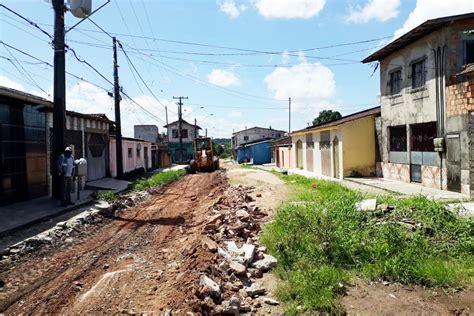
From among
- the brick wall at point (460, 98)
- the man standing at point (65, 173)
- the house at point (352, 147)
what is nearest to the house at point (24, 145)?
the man standing at point (65, 173)

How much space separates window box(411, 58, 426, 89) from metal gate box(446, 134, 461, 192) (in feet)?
10.4

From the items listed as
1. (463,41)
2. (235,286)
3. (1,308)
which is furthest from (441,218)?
(463,41)

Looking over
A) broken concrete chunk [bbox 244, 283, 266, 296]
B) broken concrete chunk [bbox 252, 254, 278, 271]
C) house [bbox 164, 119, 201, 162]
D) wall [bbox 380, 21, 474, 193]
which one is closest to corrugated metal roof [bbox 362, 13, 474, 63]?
wall [bbox 380, 21, 474, 193]

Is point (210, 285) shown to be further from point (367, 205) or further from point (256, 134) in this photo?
point (256, 134)

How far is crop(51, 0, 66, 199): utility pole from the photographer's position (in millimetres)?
12398

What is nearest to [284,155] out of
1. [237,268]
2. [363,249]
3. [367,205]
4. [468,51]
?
[468,51]

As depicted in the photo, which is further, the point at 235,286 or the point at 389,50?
the point at 389,50

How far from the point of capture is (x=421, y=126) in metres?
15.6

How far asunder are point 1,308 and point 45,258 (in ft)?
7.43

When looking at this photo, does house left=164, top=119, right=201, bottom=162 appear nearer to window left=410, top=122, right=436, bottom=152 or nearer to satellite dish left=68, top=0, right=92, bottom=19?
window left=410, top=122, right=436, bottom=152

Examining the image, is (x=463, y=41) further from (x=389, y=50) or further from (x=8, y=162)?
(x=8, y=162)

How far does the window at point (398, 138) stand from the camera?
1695cm

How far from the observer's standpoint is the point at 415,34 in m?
14.9

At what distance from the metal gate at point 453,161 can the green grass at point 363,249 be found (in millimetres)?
5393
